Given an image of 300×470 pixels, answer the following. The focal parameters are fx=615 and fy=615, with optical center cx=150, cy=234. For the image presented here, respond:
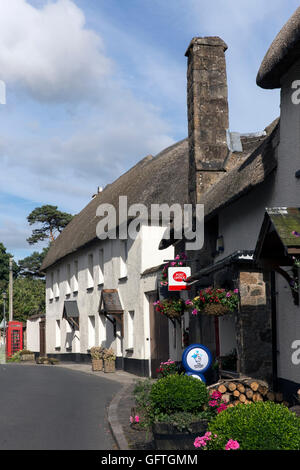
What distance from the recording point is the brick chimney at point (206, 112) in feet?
51.8

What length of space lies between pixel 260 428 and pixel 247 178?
22.2 feet

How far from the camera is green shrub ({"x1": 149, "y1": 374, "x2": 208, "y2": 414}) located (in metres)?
8.03

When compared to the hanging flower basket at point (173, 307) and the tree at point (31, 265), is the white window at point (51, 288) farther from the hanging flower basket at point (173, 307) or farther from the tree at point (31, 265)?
the tree at point (31, 265)

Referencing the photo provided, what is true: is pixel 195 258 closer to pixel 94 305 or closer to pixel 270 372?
pixel 270 372

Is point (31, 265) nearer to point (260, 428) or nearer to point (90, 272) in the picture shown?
point (90, 272)

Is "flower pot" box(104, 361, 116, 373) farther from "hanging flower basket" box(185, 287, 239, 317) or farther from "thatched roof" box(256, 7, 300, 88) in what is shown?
"thatched roof" box(256, 7, 300, 88)

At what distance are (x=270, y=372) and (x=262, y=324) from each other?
835mm

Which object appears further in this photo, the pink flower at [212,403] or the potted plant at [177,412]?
the pink flower at [212,403]

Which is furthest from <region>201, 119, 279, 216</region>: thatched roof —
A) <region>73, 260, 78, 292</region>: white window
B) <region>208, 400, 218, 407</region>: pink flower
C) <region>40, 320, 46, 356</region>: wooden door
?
<region>40, 320, 46, 356</region>: wooden door

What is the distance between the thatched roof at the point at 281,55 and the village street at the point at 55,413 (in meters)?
6.34

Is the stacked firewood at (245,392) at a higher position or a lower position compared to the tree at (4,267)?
lower

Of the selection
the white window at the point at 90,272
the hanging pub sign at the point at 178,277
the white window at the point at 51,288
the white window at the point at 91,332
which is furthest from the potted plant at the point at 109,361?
the white window at the point at 51,288

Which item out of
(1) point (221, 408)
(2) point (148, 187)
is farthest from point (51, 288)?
(1) point (221, 408)
